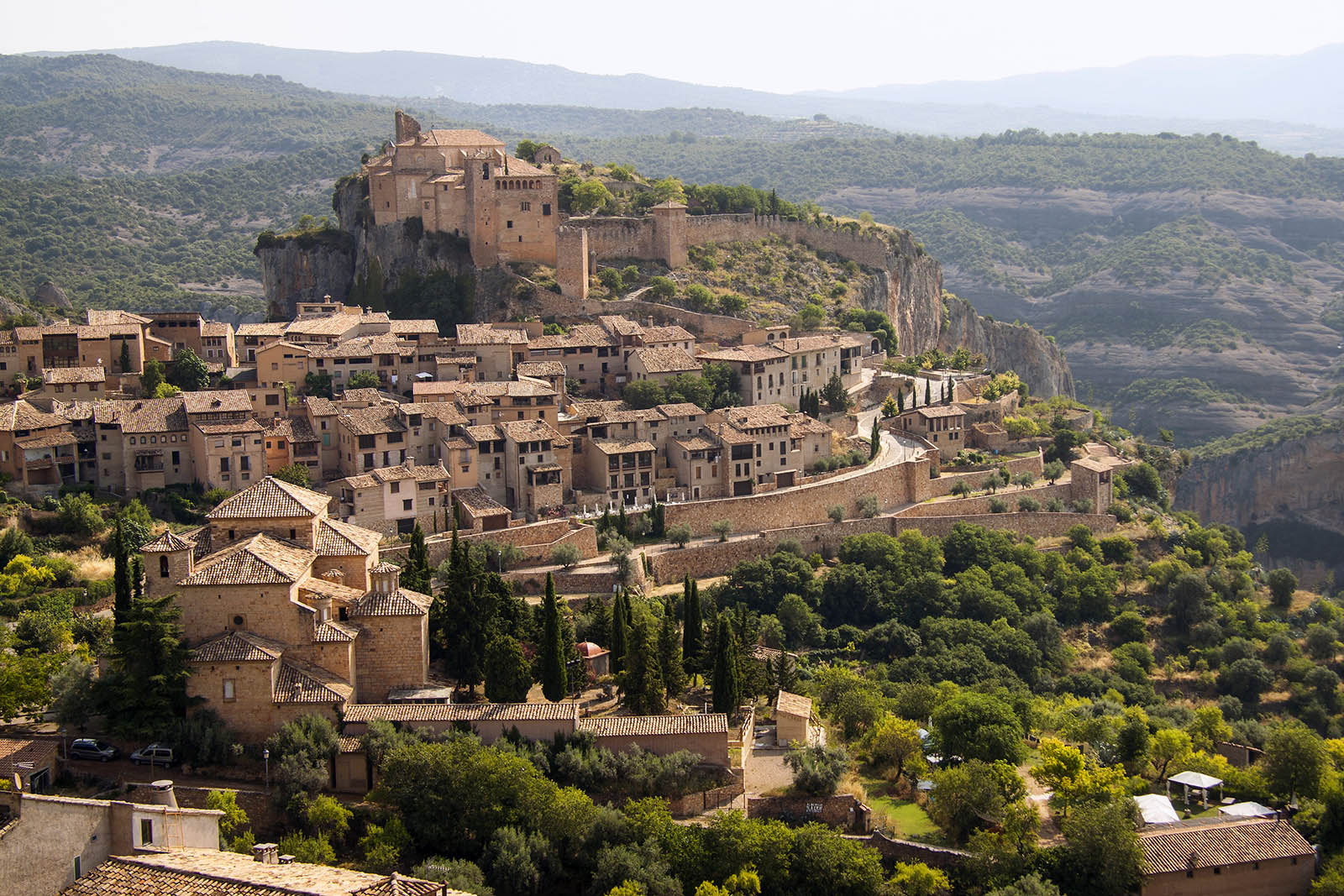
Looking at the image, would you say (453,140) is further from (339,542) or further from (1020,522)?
(339,542)

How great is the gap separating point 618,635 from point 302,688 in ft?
30.1

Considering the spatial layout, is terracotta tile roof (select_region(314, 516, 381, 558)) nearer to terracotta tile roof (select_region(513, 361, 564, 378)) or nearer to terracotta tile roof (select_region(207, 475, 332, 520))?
terracotta tile roof (select_region(207, 475, 332, 520))

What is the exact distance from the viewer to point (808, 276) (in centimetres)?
8375

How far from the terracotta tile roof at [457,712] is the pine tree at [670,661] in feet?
13.0

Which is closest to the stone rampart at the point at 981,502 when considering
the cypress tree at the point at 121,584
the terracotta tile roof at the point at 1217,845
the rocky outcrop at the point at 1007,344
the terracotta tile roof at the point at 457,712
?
the terracotta tile roof at the point at 1217,845

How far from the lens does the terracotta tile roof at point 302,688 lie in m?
32.9

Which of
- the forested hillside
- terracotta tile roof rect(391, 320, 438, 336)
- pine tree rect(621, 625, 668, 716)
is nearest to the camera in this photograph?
pine tree rect(621, 625, 668, 716)

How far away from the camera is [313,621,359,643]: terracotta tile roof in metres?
34.0

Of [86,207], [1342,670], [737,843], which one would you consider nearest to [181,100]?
[86,207]

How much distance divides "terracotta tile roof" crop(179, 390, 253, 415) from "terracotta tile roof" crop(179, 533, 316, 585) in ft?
50.4

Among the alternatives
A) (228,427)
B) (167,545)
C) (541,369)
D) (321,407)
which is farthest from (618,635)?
(541,369)

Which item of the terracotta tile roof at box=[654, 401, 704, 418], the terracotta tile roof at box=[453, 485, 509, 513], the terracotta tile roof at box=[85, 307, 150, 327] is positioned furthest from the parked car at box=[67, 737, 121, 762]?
the terracotta tile roof at box=[85, 307, 150, 327]

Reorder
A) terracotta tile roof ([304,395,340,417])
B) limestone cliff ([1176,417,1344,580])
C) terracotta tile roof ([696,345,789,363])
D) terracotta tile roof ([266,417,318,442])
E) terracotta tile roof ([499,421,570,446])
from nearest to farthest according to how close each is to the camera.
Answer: terracotta tile roof ([266,417,318,442])
terracotta tile roof ([499,421,570,446])
terracotta tile roof ([304,395,340,417])
terracotta tile roof ([696,345,789,363])
limestone cliff ([1176,417,1344,580])

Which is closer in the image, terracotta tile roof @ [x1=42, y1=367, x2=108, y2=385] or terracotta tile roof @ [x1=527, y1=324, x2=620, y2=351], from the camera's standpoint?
terracotta tile roof @ [x1=42, y1=367, x2=108, y2=385]
